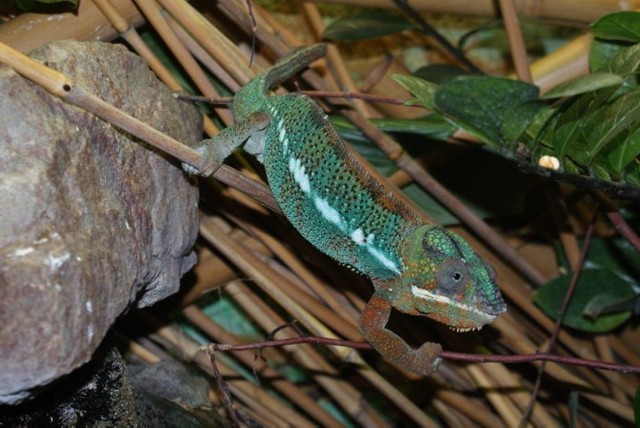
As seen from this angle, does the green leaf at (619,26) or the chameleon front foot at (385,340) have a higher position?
the green leaf at (619,26)

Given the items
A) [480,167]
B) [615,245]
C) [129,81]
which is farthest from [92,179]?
[615,245]

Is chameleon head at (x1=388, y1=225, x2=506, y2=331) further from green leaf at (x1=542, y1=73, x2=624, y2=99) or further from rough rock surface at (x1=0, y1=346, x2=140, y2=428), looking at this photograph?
rough rock surface at (x1=0, y1=346, x2=140, y2=428)

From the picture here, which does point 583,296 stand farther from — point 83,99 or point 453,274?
point 83,99

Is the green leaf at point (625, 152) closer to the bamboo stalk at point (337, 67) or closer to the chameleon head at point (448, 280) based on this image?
the chameleon head at point (448, 280)

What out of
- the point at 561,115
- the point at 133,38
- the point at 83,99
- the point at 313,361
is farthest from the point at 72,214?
the point at 313,361

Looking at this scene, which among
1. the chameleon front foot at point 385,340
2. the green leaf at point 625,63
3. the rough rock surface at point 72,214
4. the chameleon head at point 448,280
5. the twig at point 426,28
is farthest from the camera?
the twig at point 426,28

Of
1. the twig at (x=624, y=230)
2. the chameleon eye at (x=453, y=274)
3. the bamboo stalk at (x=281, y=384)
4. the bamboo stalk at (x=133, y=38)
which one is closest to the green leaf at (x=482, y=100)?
the chameleon eye at (x=453, y=274)
